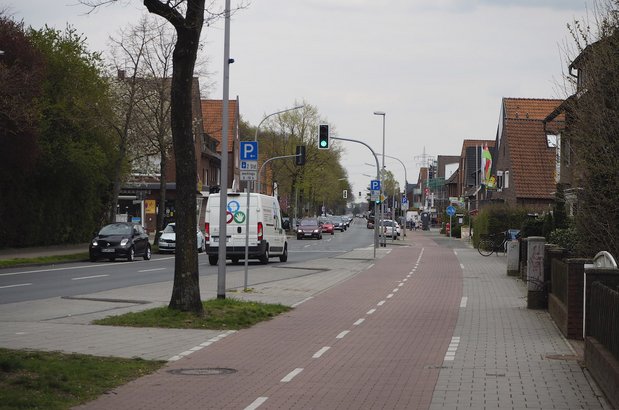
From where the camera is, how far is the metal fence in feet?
29.2

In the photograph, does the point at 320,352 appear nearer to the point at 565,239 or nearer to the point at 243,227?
the point at 565,239

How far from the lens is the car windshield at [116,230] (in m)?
39.3

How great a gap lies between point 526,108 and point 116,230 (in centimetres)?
3656

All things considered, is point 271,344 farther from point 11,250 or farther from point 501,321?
point 11,250

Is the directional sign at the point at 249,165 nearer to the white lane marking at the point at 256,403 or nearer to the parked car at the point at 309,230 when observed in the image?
the white lane marking at the point at 256,403

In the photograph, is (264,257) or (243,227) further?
(264,257)

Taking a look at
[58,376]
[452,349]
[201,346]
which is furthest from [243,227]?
[58,376]

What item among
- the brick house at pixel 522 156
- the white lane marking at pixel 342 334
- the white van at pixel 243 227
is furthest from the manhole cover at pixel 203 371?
the brick house at pixel 522 156

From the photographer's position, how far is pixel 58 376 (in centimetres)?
946

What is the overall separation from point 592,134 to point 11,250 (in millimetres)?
31081

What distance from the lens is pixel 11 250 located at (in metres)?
41.2

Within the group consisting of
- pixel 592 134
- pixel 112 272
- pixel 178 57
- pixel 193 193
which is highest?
pixel 178 57

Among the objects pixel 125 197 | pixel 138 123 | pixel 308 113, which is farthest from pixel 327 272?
pixel 308 113

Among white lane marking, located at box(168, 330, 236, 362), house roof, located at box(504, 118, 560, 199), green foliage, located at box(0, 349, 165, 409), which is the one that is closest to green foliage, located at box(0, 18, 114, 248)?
house roof, located at box(504, 118, 560, 199)
